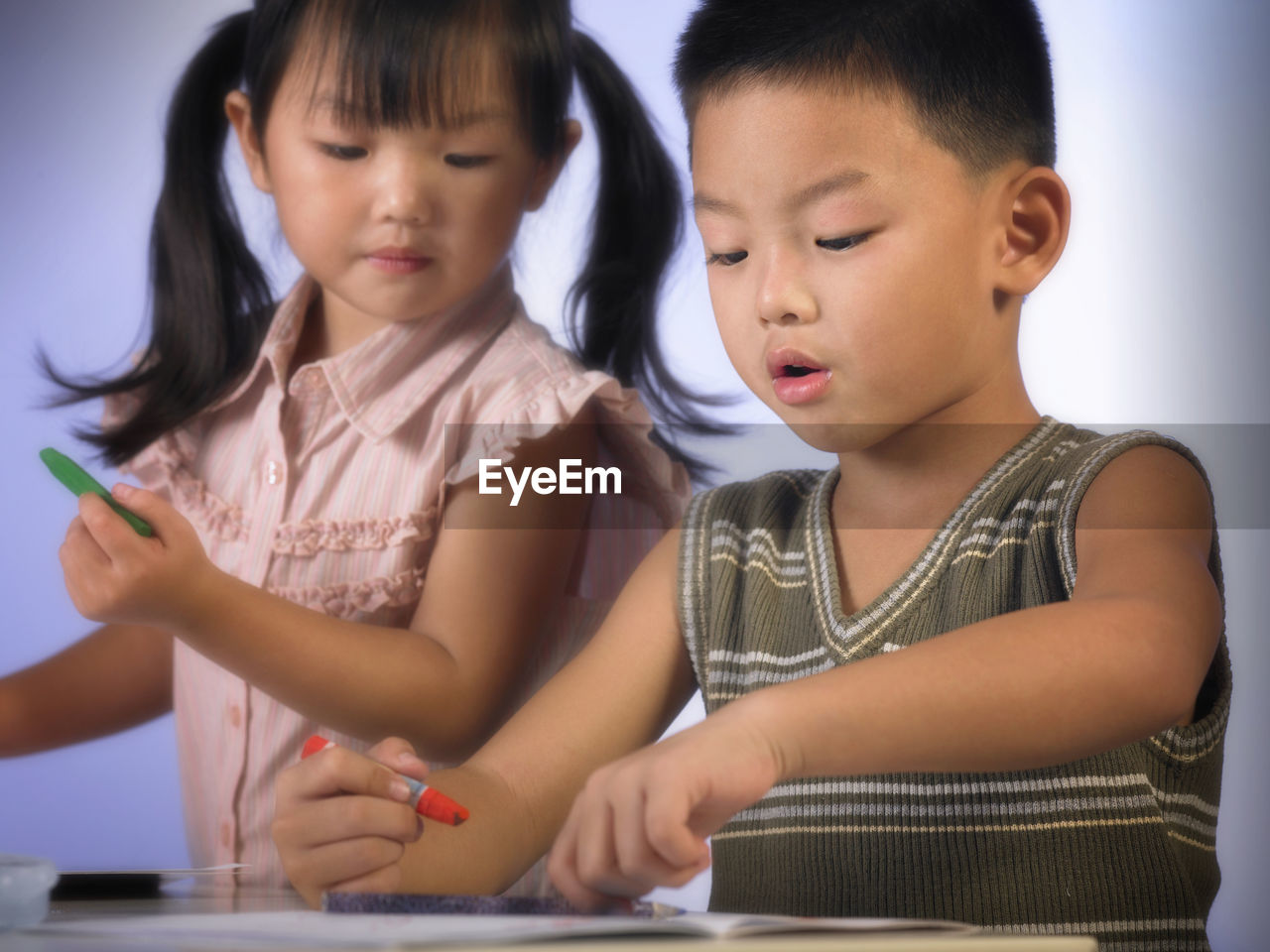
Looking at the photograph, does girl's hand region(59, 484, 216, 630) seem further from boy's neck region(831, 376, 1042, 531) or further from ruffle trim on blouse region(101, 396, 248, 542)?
boy's neck region(831, 376, 1042, 531)

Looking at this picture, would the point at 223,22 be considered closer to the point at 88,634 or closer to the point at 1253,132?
the point at 88,634

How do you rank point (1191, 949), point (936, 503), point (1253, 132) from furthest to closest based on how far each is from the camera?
point (1253, 132) → point (936, 503) → point (1191, 949)

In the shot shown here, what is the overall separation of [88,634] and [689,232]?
0.49 m

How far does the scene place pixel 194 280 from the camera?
2.98ft

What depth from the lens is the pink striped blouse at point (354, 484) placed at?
820 mm

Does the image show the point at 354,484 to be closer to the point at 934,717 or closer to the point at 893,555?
the point at 893,555

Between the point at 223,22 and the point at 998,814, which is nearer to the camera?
the point at 998,814

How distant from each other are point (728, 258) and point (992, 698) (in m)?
0.28

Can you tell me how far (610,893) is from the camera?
0.46 m

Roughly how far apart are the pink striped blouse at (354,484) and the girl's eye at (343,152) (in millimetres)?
115

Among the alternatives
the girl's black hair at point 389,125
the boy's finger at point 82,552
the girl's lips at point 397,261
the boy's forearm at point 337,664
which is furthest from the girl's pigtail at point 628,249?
the boy's finger at point 82,552

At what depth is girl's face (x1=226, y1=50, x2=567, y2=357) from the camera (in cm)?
80

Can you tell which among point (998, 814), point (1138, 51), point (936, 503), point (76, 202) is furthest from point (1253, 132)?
point (76, 202)

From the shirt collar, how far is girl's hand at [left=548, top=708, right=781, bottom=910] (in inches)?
17.6
